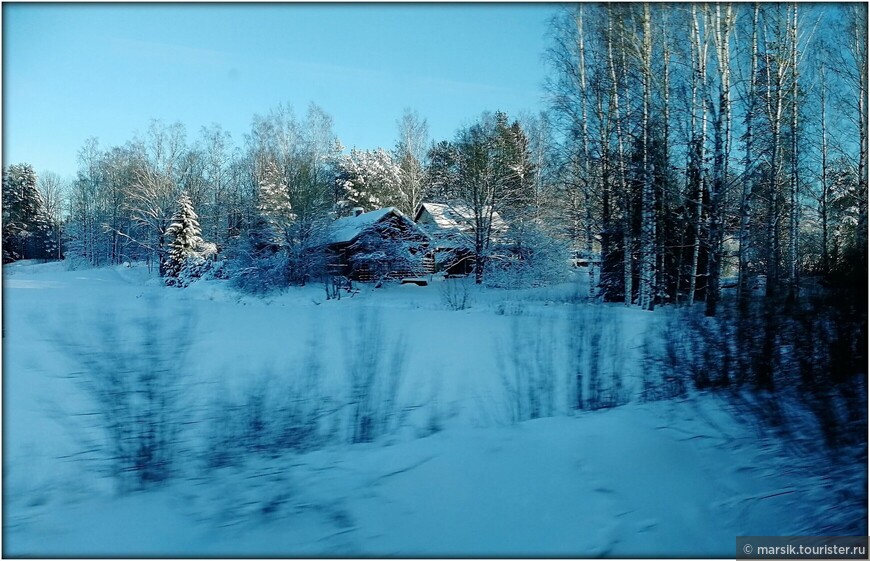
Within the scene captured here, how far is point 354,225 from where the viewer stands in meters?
24.0

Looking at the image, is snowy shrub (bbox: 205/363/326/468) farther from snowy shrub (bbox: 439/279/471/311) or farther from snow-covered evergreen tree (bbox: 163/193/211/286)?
snow-covered evergreen tree (bbox: 163/193/211/286)

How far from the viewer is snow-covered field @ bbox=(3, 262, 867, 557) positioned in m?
2.71

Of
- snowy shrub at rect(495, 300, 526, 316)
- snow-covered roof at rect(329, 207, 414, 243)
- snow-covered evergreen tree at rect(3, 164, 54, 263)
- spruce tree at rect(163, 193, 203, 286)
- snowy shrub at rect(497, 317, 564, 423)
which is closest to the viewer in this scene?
snowy shrub at rect(497, 317, 564, 423)

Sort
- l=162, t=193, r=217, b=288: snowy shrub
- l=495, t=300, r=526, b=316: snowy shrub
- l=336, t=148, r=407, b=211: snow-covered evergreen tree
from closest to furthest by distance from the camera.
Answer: l=495, t=300, r=526, b=316: snowy shrub
l=162, t=193, r=217, b=288: snowy shrub
l=336, t=148, r=407, b=211: snow-covered evergreen tree

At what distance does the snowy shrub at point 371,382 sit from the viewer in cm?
461

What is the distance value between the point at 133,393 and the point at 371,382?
6.28 feet

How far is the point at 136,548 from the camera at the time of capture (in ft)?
8.68

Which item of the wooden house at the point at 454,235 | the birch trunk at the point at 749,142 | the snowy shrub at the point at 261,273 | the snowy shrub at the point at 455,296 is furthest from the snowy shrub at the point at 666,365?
the wooden house at the point at 454,235

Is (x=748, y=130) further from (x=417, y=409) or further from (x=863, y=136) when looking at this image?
(x=417, y=409)

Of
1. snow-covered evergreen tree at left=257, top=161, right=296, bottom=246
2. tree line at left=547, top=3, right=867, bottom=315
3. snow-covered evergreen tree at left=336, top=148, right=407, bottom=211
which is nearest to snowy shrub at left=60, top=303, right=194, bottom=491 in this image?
tree line at left=547, top=3, right=867, bottom=315

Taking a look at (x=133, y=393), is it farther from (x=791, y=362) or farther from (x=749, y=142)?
(x=749, y=142)

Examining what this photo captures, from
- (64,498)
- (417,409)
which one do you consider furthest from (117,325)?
(417,409)

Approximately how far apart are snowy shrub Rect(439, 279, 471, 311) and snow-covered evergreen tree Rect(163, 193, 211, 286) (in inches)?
433

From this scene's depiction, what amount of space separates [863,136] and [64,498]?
50.2 ft
